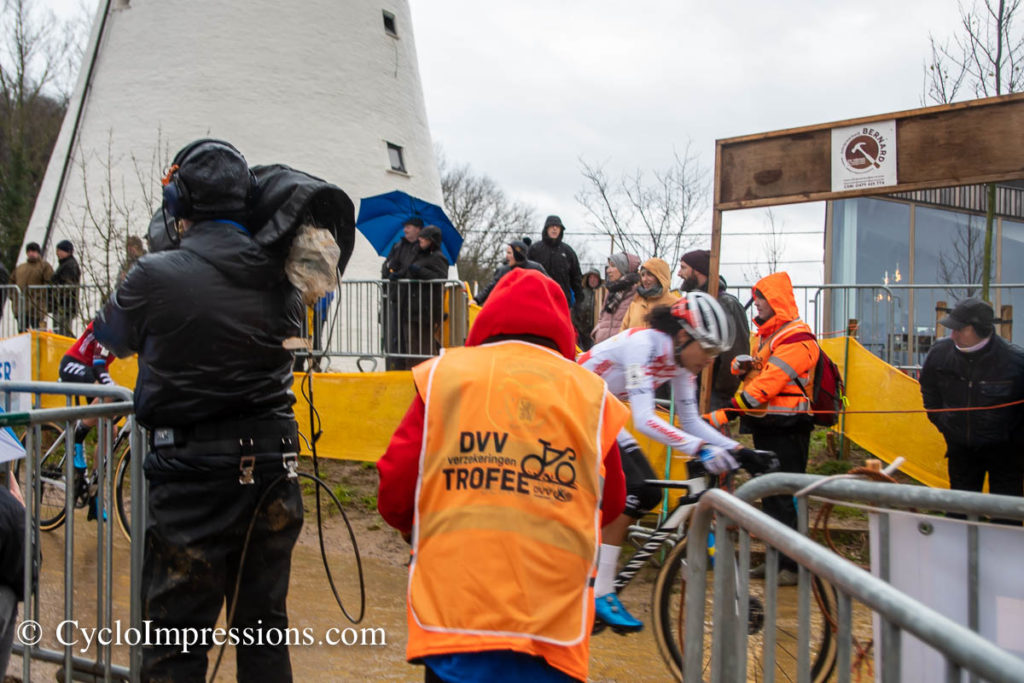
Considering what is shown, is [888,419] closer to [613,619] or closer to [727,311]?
[727,311]

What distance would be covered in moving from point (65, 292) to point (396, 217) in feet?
17.1

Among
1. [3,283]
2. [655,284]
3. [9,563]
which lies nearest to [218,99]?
[3,283]

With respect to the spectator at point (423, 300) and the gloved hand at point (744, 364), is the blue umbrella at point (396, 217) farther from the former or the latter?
the gloved hand at point (744, 364)

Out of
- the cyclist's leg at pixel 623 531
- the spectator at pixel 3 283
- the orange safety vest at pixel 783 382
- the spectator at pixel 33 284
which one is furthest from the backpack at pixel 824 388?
the spectator at pixel 33 284

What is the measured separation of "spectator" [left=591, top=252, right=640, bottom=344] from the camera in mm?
8945

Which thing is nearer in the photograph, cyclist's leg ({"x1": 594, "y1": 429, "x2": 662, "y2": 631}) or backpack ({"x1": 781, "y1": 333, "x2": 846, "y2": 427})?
cyclist's leg ({"x1": 594, "y1": 429, "x2": 662, "y2": 631})

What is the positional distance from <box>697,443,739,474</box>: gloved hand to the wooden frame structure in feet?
6.64

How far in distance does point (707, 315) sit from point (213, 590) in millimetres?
2880

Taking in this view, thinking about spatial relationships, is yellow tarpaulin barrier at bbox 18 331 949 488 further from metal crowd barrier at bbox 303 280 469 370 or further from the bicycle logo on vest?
the bicycle logo on vest

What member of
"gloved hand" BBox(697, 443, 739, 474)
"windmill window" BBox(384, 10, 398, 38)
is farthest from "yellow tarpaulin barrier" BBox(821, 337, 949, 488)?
"windmill window" BBox(384, 10, 398, 38)

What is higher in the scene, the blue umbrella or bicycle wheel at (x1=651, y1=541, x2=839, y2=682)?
the blue umbrella

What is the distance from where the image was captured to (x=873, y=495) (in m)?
2.47

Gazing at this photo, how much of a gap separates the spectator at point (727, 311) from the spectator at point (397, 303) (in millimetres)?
4162

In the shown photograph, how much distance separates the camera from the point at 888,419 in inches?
302
